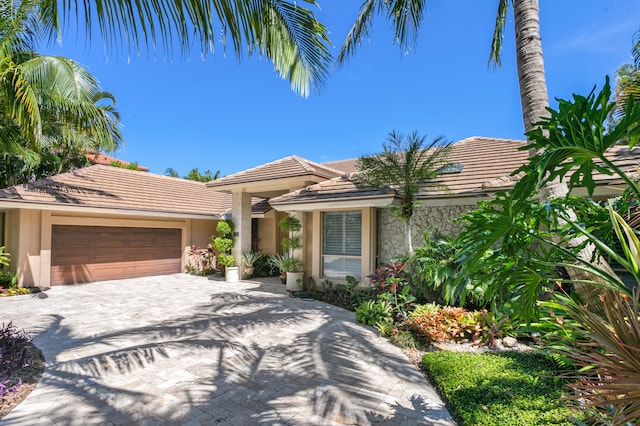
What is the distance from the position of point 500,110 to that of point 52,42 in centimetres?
1487

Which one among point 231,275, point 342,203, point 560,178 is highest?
point 342,203

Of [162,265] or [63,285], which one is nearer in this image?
[63,285]

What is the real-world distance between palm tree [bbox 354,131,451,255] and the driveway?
161 inches

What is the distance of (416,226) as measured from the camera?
1203 centimetres

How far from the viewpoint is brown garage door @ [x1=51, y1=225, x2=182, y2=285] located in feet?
48.7

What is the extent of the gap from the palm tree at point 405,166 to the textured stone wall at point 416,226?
3.64ft

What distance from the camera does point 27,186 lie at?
14109 millimetres

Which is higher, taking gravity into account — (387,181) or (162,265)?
(387,181)

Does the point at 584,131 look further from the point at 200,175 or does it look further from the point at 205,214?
the point at 200,175

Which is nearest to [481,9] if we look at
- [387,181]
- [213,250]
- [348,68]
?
[348,68]

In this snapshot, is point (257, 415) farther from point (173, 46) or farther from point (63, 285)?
point (63, 285)

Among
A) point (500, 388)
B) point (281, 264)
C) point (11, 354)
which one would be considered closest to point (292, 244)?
point (281, 264)

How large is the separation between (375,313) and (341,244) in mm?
4230

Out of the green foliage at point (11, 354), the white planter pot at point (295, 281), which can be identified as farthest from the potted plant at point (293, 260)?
the green foliage at point (11, 354)
